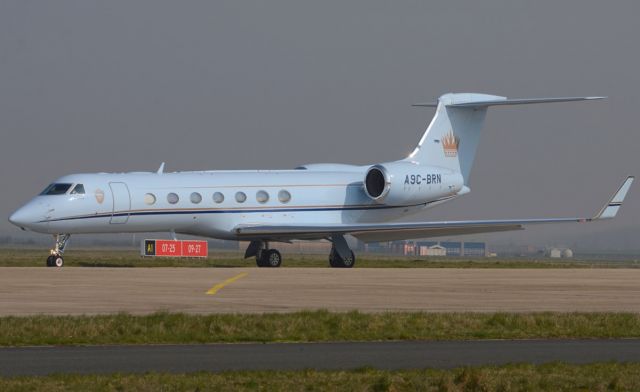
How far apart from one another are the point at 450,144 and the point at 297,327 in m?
26.8

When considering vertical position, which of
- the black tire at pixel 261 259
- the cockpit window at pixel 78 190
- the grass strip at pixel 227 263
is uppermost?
the cockpit window at pixel 78 190

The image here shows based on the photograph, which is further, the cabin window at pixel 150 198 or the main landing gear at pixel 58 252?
the cabin window at pixel 150 198

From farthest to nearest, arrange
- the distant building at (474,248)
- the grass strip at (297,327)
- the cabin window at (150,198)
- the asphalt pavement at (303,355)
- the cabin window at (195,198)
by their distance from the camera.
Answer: the distant building at (474,248) < the cabin window at (195,198) < the cabin window at (150,198) < the grass strip at (297,327) < the asphalt pavement at (303,355)

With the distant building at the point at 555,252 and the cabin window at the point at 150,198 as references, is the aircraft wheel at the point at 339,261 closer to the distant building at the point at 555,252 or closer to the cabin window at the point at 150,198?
the cabin window at the point at 150,198

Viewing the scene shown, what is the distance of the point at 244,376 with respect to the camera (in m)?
10.9

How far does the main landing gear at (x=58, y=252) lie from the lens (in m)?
33.1

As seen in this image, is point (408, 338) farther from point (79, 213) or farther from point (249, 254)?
point (249, 254)

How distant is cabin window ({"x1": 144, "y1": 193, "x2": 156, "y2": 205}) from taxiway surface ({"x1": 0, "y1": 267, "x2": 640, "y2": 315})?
16.5 ft

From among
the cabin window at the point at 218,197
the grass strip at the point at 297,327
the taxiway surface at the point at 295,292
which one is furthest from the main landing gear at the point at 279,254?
the grass strip at the point at 297,327

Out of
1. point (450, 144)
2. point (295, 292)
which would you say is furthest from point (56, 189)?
point (450, 144)

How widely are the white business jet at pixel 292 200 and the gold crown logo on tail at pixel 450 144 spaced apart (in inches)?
1.5

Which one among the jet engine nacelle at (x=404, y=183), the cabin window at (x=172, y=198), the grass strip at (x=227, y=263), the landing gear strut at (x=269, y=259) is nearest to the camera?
the cabin window at (x=172, y=198)

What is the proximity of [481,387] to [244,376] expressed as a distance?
2.30 metres

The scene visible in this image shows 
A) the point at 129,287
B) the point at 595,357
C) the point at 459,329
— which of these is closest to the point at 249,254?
the point at 129,287
